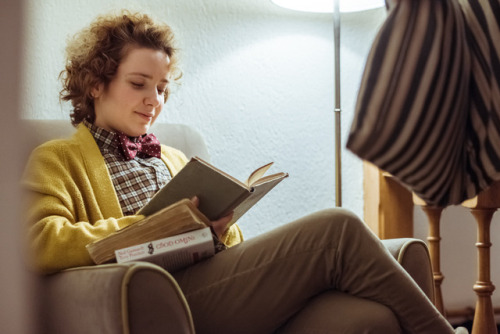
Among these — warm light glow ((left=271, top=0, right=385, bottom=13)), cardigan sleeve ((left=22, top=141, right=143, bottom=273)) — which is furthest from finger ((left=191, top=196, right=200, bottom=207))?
warm light glow ((left=271, top=0, right=385, bottom=13))

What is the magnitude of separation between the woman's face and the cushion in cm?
95

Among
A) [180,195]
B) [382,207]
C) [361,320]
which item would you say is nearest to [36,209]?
[180,195]

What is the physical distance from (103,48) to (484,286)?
4.39 ft

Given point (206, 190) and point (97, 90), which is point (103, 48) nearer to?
point (97, 90)

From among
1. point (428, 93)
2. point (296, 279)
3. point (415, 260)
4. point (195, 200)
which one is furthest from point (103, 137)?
point (428, 93)

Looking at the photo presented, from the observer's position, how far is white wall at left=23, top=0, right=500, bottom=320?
5.90 ft

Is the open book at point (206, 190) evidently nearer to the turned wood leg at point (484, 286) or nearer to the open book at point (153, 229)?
the open book at point (153, 229)

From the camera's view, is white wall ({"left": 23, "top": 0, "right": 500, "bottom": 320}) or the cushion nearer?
the cushion

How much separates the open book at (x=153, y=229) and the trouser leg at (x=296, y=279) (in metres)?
0.12

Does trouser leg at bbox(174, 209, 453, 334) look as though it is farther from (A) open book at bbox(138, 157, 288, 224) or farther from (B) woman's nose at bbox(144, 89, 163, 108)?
(B) woman's nose at bbox(144, 89, 163, 108)

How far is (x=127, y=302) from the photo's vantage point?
803 mm

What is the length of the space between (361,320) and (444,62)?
1.95 feet

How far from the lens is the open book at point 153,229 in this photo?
3.04 feet

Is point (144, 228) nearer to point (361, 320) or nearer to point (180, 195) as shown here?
point (180, 195)
